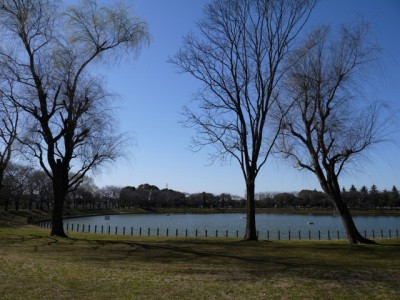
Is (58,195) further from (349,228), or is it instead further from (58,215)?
(349,228)

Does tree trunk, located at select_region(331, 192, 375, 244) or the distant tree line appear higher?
the distant tree line

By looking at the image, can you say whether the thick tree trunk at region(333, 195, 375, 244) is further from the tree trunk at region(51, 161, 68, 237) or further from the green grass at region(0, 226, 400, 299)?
the tree trunk at region(51, 161, 68, 237)

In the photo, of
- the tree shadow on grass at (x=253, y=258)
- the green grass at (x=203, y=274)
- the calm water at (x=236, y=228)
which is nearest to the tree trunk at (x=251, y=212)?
the tree shadow on grass at (x=253, y=258)

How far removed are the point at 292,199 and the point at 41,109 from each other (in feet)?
453

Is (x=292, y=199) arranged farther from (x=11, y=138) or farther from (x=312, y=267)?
(x=312, y=267)

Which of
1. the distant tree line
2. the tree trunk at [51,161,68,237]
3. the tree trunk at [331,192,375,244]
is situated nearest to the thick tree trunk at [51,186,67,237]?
the tree trunk at [51,161,68,237]

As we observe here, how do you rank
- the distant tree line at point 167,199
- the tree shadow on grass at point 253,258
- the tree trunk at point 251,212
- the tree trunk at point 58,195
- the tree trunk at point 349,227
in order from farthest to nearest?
the distant tree line at point 167,199
the tree trunk at point 58,195
the tree trunk at point 251,212
the tree trunk at point 349,227
the tree shadow on grass at point 253,258

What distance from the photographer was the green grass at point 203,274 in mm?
7738

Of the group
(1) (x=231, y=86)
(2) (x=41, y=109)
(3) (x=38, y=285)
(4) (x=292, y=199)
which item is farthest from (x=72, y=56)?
(4) (x=292, y=199)

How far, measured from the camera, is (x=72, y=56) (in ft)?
73.0

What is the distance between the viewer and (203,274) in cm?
1014

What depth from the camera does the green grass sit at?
774cm

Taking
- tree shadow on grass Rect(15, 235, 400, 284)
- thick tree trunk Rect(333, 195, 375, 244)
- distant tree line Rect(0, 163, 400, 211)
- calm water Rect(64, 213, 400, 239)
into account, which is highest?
distant tree line Rect(0, 163, 400, 211)

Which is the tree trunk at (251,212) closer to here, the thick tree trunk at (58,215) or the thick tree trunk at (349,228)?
the thick tree trunk at (349,228)
